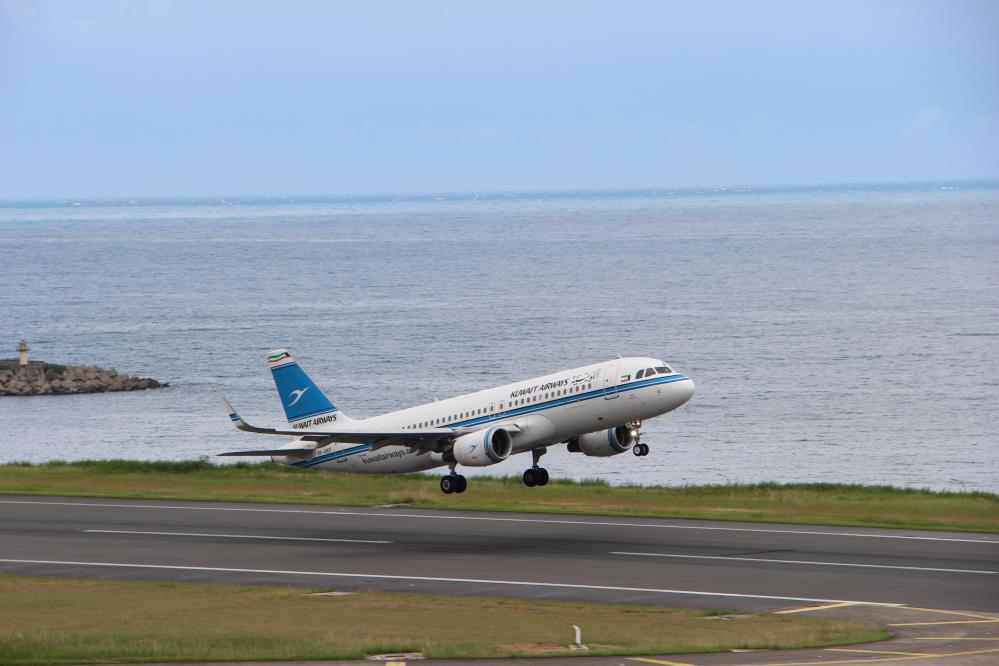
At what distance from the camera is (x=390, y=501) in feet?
208

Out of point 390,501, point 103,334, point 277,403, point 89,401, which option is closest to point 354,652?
point 390,501

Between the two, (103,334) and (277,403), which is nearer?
(277,403)

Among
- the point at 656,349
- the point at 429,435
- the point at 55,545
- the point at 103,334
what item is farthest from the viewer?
the point at 103,334

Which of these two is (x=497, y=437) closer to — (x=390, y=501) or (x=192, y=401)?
(x=390, y=501)

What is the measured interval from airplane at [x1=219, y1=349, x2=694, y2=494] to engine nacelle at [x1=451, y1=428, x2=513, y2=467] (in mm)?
37

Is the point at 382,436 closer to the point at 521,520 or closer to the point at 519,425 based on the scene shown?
the point at 519,425

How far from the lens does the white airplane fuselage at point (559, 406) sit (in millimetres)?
51572

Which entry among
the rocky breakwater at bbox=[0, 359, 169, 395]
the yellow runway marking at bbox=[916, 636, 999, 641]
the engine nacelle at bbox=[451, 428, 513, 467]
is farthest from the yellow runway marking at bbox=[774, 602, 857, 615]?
the rocky breakwater at bbox=[0, 359, 169, 395]

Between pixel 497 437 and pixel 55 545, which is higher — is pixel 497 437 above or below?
above

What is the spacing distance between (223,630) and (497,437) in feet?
65.0

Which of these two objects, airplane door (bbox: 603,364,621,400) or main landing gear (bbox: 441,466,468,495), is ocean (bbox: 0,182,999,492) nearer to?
main landing gear (bbox: 441,466,468,495)

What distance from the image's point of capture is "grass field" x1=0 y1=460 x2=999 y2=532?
58250 millimetres

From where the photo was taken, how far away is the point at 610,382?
171 ft

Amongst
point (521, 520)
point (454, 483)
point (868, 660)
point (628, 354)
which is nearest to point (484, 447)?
point (454, 483)
